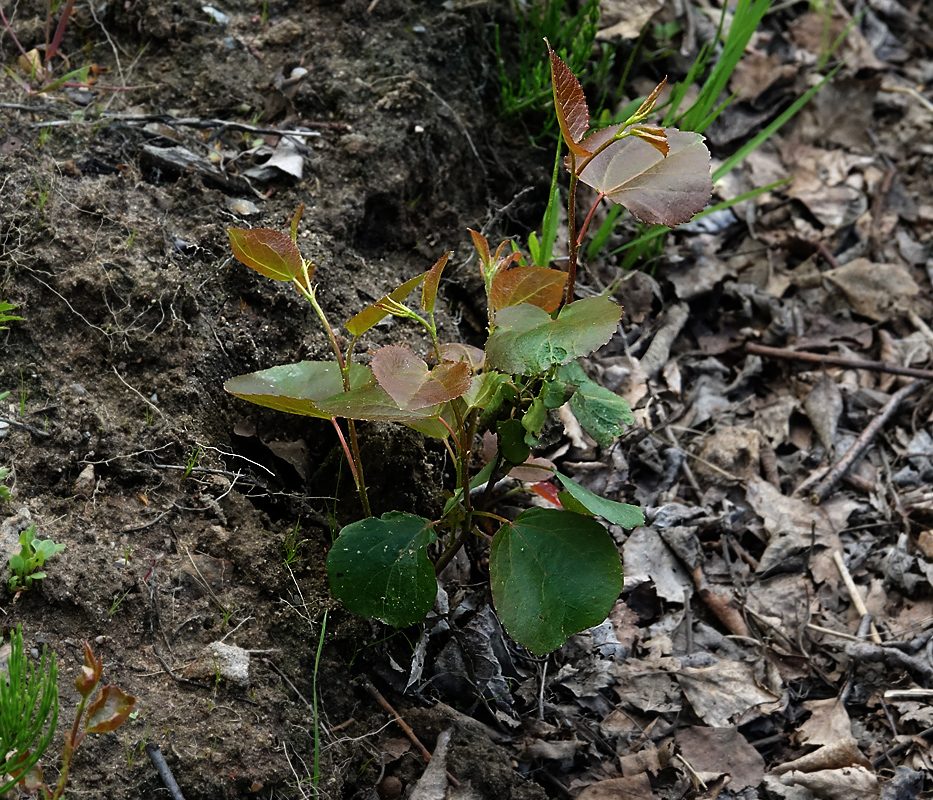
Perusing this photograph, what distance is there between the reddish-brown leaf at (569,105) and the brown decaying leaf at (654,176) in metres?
0.06

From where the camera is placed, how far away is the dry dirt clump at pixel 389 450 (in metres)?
1.47

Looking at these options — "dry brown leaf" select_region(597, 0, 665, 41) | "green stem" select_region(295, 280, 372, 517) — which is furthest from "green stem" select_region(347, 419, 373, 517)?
"dry brown leaf" select_region(597, 0, 665, 41)

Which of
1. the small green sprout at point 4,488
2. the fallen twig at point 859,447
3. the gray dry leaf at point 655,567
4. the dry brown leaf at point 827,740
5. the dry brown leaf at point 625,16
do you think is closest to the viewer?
the small green sprout at point 4,488

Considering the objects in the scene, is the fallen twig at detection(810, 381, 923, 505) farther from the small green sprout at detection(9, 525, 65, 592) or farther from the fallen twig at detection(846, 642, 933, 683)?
the small green sprout at detection(9, 525, 65, 592)

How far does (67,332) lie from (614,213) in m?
1.50

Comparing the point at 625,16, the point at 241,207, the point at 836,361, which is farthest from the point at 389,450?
the point at 625,16

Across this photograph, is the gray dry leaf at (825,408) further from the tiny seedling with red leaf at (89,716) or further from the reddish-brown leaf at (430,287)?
the tiny seedling with red leaf at (89,716)

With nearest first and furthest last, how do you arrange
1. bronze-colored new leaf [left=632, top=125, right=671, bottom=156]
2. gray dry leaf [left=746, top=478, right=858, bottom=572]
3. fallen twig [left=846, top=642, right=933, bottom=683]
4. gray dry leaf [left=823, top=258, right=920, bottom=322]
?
bronze-colored new leaf [left=632, top=125, right=671, bottom=156] < fallen twig [left=846, top=642, right=933, bottom=683] < gray dry leaf [left=746, top=478, right=858, bottom=572] < gray dry leaf [left=823, top=258, right=920, bottom=322]

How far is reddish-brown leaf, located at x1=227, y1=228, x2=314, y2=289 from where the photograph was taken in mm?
1307

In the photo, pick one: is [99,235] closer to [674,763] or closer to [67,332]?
[67,332]

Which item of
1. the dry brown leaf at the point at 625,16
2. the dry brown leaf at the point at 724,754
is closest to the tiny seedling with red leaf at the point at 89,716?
the dry brown leaf at the point at 724,754

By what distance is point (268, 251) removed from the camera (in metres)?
1.33

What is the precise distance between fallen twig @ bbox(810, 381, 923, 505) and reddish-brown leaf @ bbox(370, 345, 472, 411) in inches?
55.8

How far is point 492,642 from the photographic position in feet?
5.67
